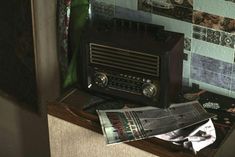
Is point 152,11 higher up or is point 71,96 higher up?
point 152,11

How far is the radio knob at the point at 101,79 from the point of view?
155 centimetres

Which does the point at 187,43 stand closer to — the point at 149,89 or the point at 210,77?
the point at 210,77

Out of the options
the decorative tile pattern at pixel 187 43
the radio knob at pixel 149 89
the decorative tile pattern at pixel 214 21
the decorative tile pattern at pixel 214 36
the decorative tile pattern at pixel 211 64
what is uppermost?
the decorative tile pattern at pixel 214 21

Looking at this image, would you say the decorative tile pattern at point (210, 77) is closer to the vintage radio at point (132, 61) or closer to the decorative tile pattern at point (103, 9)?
the vintage radio at point (132, 61)

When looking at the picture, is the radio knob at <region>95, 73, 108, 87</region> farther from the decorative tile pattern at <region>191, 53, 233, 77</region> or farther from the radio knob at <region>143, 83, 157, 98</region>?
the decorative tile pattern at <region>191, 53, 233, 77</region>

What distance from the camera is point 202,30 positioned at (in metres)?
1.58

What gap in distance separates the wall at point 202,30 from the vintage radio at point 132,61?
0.34 feet

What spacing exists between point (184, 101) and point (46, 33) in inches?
21.4

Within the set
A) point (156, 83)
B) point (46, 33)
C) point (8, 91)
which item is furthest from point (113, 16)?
point (8, 91)

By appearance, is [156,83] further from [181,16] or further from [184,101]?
[181,16]

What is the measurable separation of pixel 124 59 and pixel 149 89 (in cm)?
11

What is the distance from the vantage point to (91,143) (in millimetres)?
1518

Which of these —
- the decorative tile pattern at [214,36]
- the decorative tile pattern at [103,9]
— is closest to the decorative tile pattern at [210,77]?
the decorative tile pattern at [214,36]

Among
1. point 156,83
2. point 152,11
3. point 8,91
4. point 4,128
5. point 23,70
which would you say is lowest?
point 4,128
